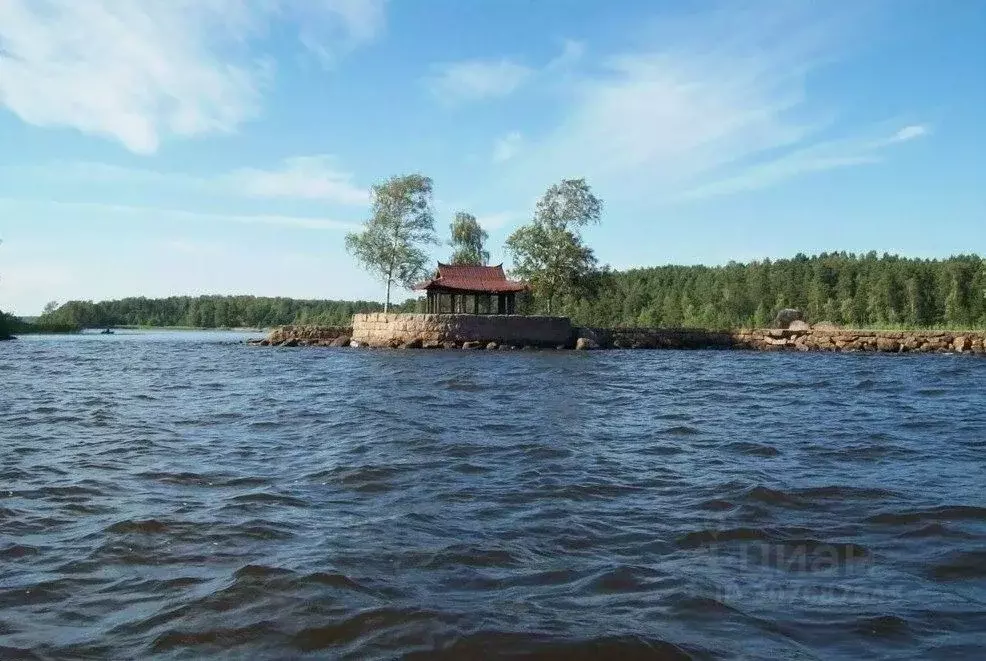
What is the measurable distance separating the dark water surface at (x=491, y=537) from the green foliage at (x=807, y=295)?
42311 mm

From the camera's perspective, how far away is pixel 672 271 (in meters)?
118

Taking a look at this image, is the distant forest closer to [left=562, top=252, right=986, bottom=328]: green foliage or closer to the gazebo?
[left=562, top=252, right=986, bottom=328]: green foliage

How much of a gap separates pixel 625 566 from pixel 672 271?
118m

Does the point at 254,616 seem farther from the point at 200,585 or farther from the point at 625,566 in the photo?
the point at 625,566

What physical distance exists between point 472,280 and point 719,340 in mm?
15648

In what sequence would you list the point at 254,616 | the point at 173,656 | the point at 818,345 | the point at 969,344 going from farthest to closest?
the point at 818,345 → the point at 969,344 → the point at 254,616 → the point at 173,656

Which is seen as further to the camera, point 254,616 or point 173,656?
point 254,616

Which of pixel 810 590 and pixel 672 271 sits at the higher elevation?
pixel 672 271

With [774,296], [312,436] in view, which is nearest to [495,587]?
[312,436]

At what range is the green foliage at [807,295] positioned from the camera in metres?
67.7

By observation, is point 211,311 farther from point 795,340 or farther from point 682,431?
point 682,431

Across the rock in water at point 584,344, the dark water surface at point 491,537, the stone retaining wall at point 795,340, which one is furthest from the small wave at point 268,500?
the stone retaining wall at point 795,340

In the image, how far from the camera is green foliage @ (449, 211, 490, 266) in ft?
198

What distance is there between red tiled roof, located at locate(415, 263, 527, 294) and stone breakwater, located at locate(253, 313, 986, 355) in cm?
371
